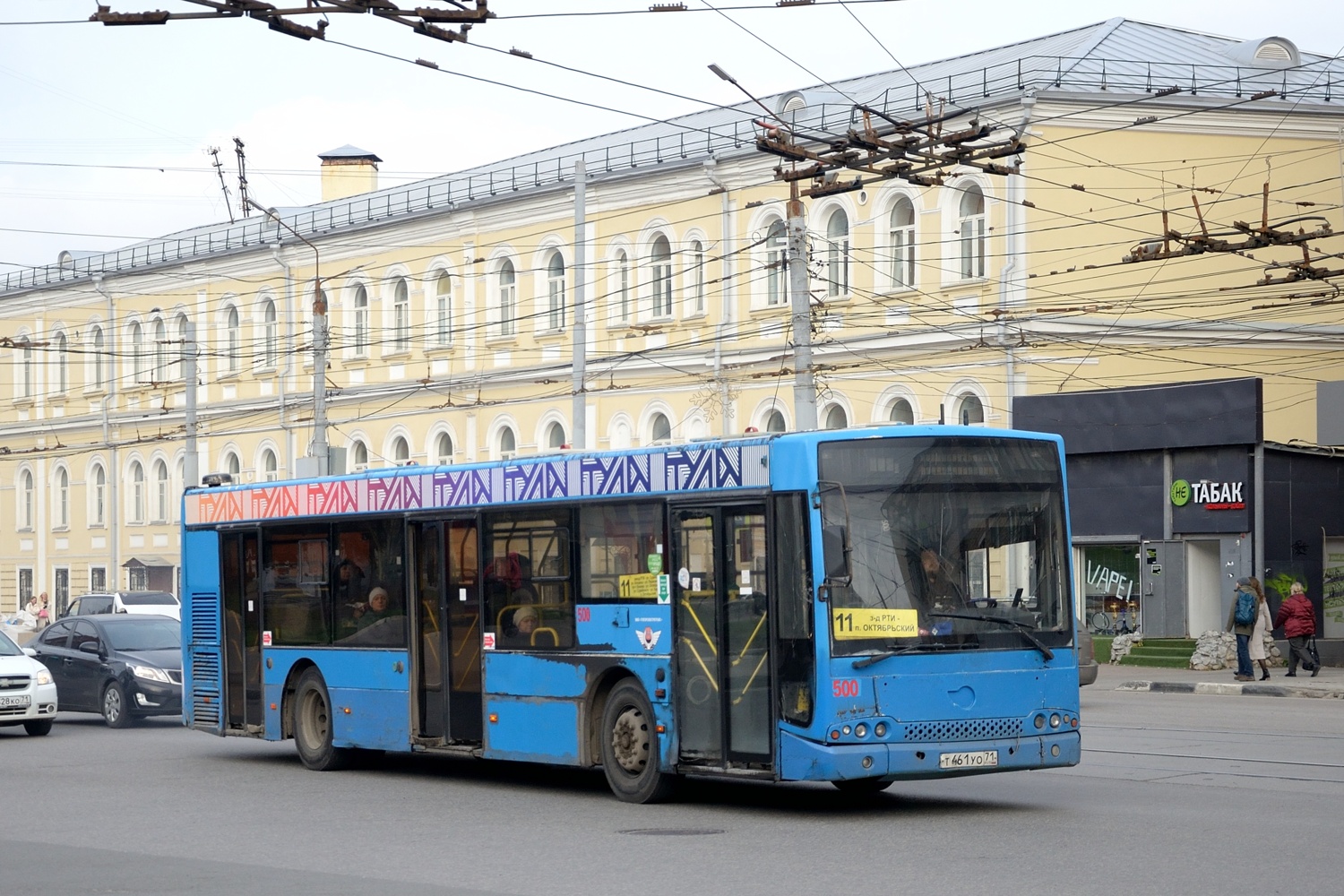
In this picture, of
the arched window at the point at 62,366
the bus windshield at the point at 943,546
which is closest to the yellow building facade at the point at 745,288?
the arched window at the point at 62,366

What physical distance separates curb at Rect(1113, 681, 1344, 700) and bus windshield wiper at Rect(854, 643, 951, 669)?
15121mm

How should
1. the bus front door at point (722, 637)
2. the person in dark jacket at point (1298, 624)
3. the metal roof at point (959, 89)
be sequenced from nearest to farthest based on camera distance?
the bus front door at point (722, 637), the person in dark jacket at point (1298, 624), the metal roof at point (959, 89)

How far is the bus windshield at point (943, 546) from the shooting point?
41.7ft

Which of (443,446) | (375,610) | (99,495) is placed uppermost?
(443,446)

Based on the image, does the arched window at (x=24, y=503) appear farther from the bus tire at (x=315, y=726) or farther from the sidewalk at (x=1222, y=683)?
the bus tire at (x=315, y=726)

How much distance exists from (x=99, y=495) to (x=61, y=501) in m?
2.29

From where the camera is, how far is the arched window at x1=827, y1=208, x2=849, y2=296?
139 feet

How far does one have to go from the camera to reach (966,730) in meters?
12.9

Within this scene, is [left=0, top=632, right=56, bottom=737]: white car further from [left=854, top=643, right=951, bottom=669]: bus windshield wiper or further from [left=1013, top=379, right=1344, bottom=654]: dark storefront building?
[left=1013, top=379, right=1344, bottom=654]: dark storefront building

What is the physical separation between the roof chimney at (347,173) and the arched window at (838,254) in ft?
85.4

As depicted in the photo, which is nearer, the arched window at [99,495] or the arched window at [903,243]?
the arched window at [903,243]

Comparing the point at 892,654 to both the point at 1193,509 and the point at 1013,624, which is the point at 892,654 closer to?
the point at 1013,624

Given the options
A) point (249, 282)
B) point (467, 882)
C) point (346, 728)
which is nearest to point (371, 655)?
point (346, 728)

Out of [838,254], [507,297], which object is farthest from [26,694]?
[507,297]
